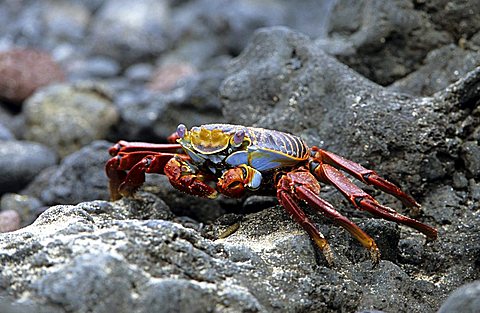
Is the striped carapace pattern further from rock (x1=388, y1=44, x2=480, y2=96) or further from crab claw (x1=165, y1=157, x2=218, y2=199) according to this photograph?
rock (x1=388, y1=44, x2=480, y2=96)

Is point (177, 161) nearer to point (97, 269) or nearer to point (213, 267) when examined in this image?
point (213, 267)

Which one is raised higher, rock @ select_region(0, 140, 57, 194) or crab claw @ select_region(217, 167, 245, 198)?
crab claw @ select_region(217, 167, 245, 198)

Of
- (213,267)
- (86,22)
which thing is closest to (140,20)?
(86,22)

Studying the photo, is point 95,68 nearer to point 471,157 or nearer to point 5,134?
point 5,134

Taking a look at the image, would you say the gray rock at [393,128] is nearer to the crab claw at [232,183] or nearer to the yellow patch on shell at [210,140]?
the crab claw at [232,183]

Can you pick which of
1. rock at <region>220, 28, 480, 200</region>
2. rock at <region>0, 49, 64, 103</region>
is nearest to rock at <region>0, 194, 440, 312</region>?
rock at <region>220, 28, 480, 200</region>
